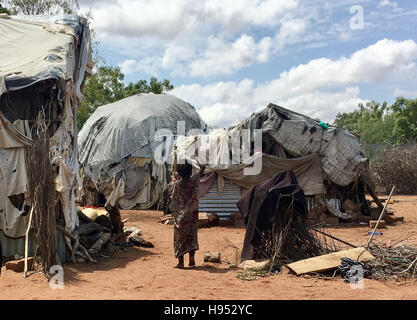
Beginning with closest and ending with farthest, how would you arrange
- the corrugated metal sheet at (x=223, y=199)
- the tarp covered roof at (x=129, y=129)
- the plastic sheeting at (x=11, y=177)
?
the plastic sheeting at (x=11, y=177) < the corrugated metal sheet at (x=223, y=199) < the tarp covered roof at (x=129, y=129)

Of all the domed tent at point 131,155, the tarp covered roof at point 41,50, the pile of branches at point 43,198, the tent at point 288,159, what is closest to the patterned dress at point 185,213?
the pile of branches at point 43,198

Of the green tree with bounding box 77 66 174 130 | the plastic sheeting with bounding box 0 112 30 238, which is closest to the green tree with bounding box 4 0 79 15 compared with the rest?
the green tree with bounding box 77 66 174 130

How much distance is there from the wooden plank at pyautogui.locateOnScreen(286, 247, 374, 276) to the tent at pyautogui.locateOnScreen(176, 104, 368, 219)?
19.7 feet

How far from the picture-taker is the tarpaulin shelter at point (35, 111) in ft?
24.3

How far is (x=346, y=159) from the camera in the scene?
12750 mm

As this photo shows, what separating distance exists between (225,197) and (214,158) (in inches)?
46.2

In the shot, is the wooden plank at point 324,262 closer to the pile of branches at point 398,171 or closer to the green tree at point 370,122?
the pile of branches at point 398,171

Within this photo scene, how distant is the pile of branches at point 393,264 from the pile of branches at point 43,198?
178 inches

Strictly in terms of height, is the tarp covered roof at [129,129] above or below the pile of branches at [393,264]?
above

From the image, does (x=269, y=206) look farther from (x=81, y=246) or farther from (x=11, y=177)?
(x=11, y=177)

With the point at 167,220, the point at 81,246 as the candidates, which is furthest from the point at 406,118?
the point at 81,246

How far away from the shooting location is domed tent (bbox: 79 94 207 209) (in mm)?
17328

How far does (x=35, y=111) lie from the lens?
7.94 m

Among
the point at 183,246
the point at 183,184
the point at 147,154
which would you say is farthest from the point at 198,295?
the point at 147,154
